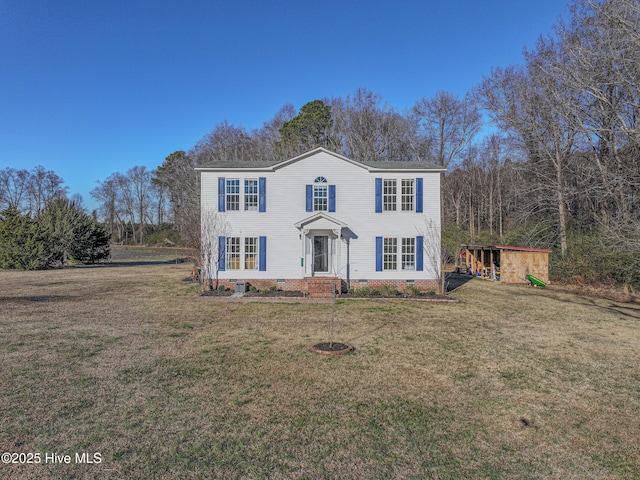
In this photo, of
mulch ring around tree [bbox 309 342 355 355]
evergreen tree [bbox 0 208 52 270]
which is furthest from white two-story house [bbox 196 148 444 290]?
evergreen tree [bbox 0 208 52 270]

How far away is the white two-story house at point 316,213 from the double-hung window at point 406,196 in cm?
6

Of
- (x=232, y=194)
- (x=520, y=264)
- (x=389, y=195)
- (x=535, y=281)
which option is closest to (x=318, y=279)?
(x=389, y=195)

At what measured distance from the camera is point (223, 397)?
5434 mm

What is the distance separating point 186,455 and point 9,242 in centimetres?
3068

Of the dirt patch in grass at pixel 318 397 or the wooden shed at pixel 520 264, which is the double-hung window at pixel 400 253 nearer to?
the dirt patch in grass at pixel 318 397

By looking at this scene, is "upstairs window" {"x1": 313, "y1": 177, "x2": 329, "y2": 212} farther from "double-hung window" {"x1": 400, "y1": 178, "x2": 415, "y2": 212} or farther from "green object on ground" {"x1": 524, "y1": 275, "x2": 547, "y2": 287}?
"green object on ground" {"x1": 524, "y1": 275, "x2": 547, "y2": 287}

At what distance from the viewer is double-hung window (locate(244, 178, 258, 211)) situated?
16.2m

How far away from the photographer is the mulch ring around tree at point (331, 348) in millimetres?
7538

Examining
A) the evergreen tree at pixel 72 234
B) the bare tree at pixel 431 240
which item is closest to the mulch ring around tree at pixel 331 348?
the bare tree at pixel 431 240

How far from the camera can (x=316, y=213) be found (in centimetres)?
1612

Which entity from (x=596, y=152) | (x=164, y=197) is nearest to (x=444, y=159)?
(x=596, y=152)

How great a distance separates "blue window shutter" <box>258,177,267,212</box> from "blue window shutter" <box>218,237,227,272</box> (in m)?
2.05

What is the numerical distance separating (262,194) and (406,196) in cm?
→ 628

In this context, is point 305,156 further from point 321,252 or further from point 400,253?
point 400,253
